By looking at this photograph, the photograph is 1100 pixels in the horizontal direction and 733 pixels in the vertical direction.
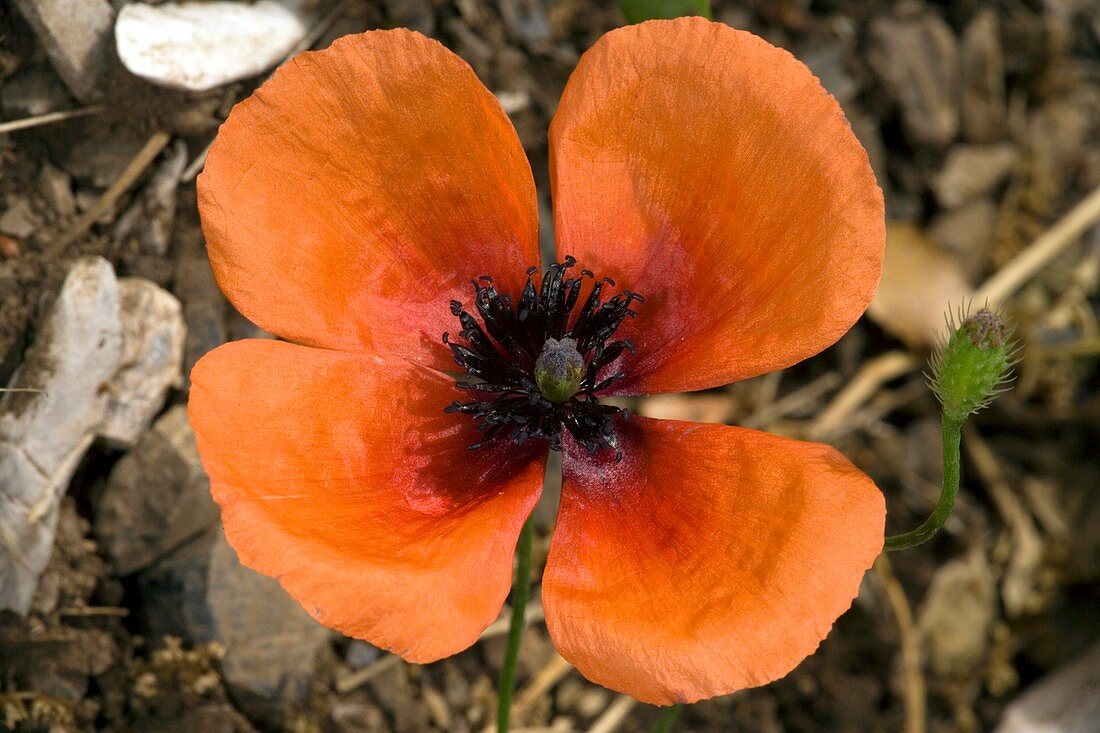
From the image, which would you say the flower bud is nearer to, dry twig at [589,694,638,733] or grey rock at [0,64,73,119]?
dry twig at [589,694,638,733]

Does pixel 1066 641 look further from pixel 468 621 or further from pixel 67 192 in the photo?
pixel 67 192


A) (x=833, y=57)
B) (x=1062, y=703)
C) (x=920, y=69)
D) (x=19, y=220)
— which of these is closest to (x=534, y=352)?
(x=19, y=220)

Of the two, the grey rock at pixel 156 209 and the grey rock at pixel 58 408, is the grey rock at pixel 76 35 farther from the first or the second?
the grey rock at pixel 58 408

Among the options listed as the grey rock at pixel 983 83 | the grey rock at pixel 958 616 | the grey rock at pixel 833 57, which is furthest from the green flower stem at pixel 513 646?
the grey rock at pixel 983 83

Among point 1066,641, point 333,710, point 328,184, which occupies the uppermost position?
point 328,184

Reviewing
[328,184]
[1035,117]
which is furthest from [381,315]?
[1035,117]

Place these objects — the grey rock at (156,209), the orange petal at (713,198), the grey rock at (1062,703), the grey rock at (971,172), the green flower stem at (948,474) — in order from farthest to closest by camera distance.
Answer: the grey rock at (971,172) < the grey rock at (1062,703) < the grey rock at (156,209) < the orange petal at (713,198) < the green flower stem at (948,474)
